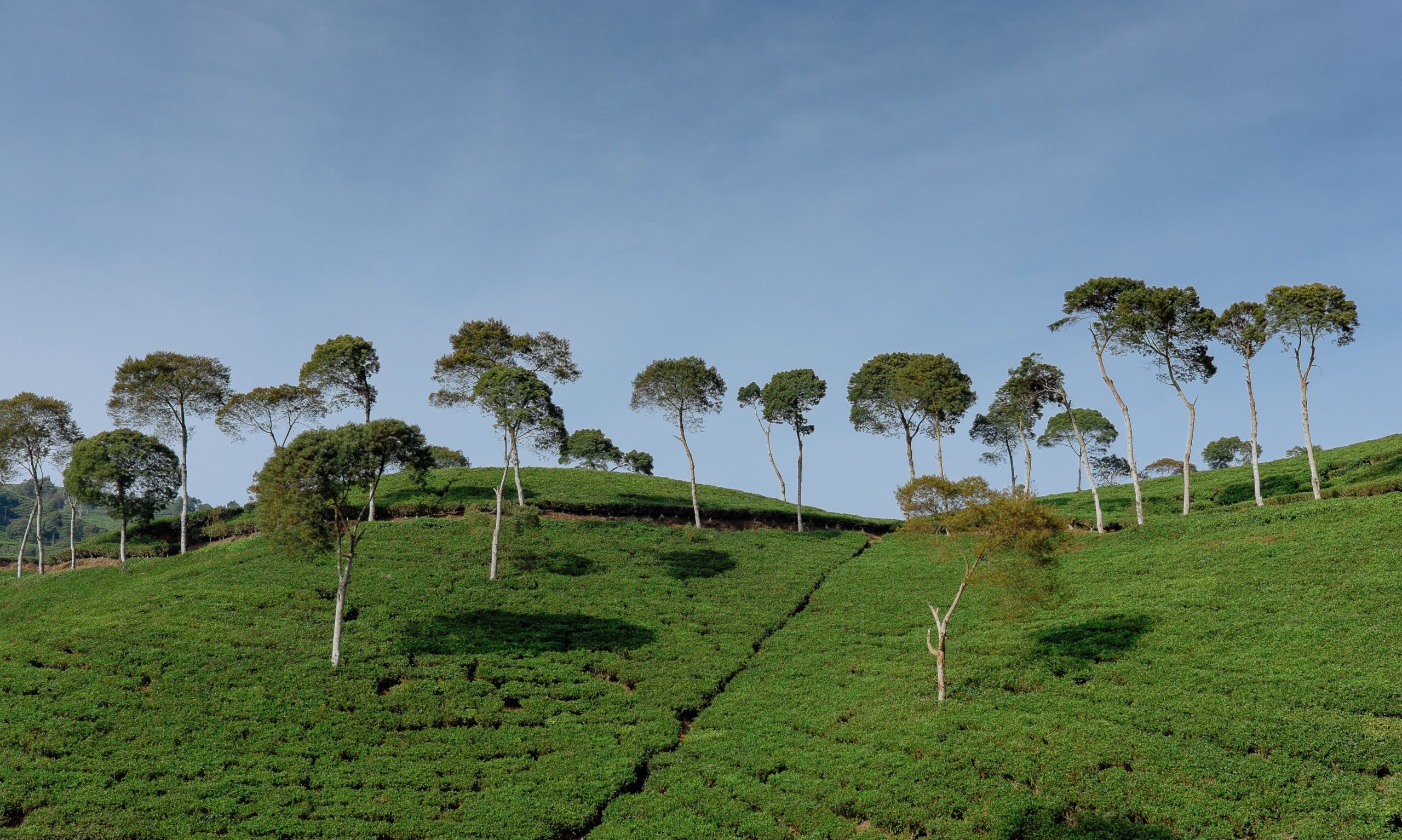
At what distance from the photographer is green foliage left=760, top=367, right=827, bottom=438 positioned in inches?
2579

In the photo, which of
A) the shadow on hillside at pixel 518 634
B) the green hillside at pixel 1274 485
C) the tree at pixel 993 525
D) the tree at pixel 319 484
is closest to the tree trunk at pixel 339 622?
the tree at pixel 319 484

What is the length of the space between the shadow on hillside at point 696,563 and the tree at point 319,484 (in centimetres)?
1924

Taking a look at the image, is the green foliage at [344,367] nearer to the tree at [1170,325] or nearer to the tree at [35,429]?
the tree at [35,429]

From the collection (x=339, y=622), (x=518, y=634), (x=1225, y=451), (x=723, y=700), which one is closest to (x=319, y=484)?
(x=339, y=622)

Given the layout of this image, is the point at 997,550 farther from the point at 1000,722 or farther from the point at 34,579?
the point at 34,579

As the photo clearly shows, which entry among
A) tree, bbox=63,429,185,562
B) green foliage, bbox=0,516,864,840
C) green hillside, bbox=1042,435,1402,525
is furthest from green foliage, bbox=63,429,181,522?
green hillside, bbox=1042,435,1402,525

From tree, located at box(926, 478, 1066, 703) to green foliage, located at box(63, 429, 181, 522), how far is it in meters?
58.7

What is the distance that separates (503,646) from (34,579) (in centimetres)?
3624

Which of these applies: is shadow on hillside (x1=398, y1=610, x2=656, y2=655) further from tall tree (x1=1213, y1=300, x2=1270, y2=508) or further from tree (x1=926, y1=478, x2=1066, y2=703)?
tall tree (x1=1213, y1=300, x2=1270, y2=508)

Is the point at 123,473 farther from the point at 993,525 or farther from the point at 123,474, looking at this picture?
the point at 993,525

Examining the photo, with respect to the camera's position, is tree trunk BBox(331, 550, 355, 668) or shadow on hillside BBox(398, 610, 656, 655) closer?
tree trunk BBox(331, 550, 355, 668)

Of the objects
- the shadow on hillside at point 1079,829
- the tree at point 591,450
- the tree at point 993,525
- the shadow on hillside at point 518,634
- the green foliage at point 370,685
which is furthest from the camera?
the tree at point 591,450

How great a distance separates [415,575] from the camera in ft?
134

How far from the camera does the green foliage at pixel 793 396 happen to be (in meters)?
65.5
